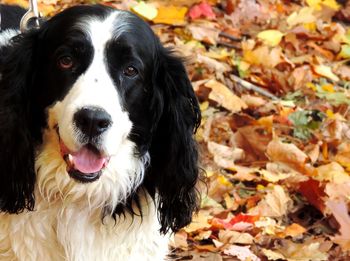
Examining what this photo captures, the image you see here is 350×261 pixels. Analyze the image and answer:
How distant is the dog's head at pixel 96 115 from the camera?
11.2 ft

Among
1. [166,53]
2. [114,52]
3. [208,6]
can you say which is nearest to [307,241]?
[166,53]

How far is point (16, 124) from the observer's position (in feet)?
11.8

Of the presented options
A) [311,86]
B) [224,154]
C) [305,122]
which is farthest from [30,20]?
[311,86]

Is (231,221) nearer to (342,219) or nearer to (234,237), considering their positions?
(234,237)

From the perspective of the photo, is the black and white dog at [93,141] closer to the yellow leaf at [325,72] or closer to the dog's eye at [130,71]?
the dog's eye at [130,71]

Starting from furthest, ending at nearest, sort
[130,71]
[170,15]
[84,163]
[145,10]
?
[170,15]
[145,10]
[130,71]
[84,163]

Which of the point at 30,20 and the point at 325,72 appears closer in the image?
the point at 30,20

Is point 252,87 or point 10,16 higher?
point 10,16

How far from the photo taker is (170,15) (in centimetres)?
718

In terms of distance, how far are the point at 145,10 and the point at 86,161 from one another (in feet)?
12.3

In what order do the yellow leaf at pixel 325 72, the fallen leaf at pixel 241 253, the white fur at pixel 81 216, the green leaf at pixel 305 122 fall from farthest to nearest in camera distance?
the yellow leaf at pixel 325 72 < the green leaf at pixel 305 122 < the fallen leaf at pixel 241 253 < the white fur at pixel 81 216

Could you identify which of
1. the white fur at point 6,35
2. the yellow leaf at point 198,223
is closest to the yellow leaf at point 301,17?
the yellow leaf at point 198,223

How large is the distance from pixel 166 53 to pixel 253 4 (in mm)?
4389

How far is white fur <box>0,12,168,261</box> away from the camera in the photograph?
3672 millimetres
